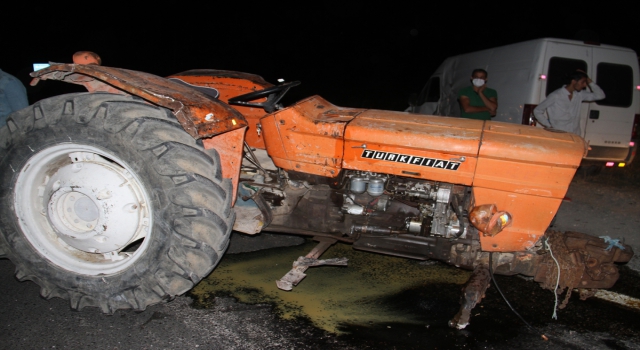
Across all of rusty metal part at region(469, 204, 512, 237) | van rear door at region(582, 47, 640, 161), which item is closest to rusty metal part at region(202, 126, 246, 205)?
rusty metal part at region(469, 204, 512, 237)

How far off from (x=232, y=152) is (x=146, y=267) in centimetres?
90

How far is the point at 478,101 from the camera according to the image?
584cm

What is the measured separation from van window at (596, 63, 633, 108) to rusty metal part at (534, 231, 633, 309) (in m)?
4.99

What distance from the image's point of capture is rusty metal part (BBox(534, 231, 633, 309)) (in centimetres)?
304

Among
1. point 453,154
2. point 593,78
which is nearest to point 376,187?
point 453,154

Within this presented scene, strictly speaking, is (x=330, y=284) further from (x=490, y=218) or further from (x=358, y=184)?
(x=490, y=218)

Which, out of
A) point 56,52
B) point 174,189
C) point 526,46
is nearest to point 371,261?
point 174,189

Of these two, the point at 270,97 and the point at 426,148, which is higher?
the point at 270,97

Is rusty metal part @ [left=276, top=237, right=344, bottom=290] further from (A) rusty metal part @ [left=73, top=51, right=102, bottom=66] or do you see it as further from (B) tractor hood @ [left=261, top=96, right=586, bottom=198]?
(A) rusty metal part @ [left=73, top=51, right=102, bottom=66]

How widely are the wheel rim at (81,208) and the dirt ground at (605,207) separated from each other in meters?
4.04

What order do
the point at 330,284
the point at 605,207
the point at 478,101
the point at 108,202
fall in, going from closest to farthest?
the point at 108,202 < the point at 330,284 < the point at 478,101 < the point at 605,207

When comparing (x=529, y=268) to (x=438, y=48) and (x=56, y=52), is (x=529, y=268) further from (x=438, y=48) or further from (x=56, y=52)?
(x=438, y=48)

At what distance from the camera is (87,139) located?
2639mm

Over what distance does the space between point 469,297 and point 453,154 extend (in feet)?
3.10
